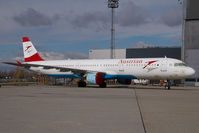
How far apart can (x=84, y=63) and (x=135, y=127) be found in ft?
81.1

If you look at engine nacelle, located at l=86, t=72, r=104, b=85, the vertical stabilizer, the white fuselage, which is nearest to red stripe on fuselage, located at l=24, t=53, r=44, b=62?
the vertical stabilizer

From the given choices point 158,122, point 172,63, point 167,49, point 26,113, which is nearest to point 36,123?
point 26,113

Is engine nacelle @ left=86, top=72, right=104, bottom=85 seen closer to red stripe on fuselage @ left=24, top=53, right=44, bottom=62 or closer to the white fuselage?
the white fuselage

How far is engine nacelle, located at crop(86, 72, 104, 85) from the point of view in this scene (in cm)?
2695

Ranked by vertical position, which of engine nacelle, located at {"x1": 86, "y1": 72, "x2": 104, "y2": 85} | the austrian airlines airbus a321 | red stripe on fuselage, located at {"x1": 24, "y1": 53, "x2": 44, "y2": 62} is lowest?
engine nacelle, located at {"x1": 86, "y1": 72, "x2": 104, "y2": 85}

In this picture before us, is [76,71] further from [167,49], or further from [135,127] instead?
[167,49]

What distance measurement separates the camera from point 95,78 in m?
27.0

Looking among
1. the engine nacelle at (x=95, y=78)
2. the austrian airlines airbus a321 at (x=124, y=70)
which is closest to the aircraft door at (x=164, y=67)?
the austrian airlines airbus a321 at (x=124, y=70)

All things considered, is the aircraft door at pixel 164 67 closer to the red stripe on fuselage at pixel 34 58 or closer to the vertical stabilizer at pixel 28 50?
the red stripe on fuselage at pixel 34 58

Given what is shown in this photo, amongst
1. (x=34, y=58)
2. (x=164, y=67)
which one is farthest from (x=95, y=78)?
(x=34, y=58)

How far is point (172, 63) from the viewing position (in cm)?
2519

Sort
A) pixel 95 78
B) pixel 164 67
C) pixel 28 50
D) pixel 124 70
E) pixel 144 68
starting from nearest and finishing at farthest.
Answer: pixel 164 67, pixel 144 68, pixel 95 78, pixel 124 70, pixel 28 50

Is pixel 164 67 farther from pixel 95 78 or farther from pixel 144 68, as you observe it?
pixel 95 78

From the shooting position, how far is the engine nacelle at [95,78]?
88.4 feet
